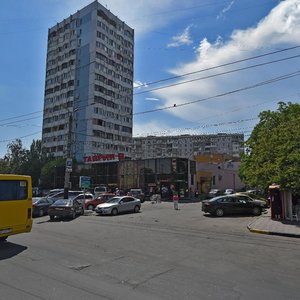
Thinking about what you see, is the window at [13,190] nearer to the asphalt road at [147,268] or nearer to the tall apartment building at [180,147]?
the asphalt road at [147,268]

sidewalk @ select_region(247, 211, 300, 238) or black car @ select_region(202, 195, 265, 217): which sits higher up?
black car @ select_region(202, 195, 265, 217)

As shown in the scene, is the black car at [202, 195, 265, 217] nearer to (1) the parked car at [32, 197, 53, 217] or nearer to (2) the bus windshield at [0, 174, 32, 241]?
(1) the parked car at [32, 197, 53, 217]

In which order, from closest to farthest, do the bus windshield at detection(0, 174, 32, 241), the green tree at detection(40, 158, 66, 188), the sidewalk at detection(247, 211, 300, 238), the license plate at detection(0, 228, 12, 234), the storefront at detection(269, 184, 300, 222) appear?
the license plate at detection(0, 228, 12, 234) < the bus windshield at detection(0, 174, 32, 241) < the sidewalk at detection(247, 211, 300, 238) < the storefront at detection(269, 184, 300, 222) < the green tree at detection(40, 158, 66, 188)

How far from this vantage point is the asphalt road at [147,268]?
6289 mm

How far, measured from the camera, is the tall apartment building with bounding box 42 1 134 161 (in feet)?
306

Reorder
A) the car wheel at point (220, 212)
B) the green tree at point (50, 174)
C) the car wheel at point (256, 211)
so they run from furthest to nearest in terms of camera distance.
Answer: the green tree at point (50, 174)
the car wheel at point (256, 211)
the car wheel at point (220, 212)

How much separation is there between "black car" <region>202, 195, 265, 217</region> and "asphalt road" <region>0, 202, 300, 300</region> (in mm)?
10596

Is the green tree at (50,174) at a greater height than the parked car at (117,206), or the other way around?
the green tree at (50,174)

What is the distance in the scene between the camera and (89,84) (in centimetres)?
9394

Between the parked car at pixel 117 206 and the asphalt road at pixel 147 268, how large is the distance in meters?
11.7

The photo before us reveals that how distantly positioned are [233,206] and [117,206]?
8.61 meters

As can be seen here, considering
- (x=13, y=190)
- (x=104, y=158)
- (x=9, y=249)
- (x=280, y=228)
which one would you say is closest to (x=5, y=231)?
(x=9, y=249)

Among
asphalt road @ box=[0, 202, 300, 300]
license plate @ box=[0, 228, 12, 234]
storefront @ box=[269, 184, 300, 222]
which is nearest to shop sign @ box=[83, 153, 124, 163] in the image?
storefront @ box=[269, 184, 300, 222]

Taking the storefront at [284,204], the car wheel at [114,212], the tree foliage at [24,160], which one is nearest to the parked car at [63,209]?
the car wheel at [114,212]
